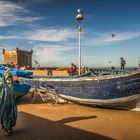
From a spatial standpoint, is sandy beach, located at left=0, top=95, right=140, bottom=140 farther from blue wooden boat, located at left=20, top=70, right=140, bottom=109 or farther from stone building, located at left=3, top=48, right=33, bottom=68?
stone building, located at left=3, top=48, right=33, bottom=68

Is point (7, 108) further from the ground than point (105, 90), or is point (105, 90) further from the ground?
point (105, 90)

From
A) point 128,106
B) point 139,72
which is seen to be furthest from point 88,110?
point 139,72

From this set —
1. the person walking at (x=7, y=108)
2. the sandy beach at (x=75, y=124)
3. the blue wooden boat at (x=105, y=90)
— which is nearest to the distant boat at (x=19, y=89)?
the sandy beach at (x=75, y=124)

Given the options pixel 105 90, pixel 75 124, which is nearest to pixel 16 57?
pixel 105 90

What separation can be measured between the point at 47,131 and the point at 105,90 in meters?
4.63

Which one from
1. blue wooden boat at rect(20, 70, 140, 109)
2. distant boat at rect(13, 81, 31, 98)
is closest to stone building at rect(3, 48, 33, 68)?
distant boat at rect(13, 81, 31, 98)

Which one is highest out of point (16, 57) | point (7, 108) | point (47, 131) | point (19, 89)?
point (16, 57)

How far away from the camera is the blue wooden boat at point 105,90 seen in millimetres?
11734

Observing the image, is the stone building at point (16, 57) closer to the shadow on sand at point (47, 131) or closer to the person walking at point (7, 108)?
the shadow on sand at point (47, 131)

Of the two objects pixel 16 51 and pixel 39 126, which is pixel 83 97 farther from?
pixel 16 51

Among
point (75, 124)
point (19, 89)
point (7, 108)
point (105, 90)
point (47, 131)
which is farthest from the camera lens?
point (19, 89)

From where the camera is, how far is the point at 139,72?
1145 cm

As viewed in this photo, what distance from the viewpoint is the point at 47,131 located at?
27.6 feet

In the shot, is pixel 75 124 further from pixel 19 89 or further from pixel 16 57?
pixel 16 57
